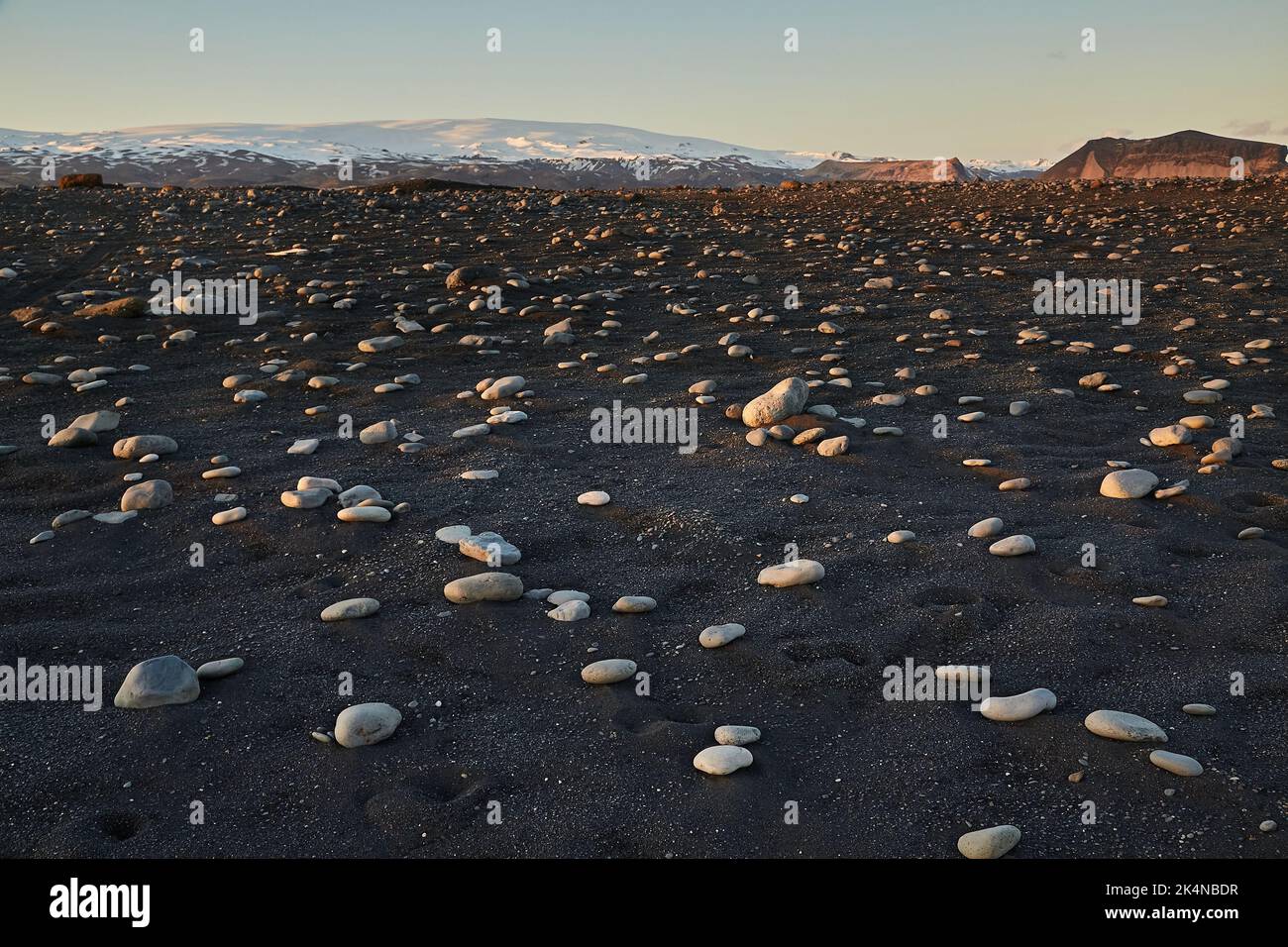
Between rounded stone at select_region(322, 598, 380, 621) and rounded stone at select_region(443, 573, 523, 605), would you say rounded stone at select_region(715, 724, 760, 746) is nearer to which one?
rounded stone at select_region(443, 573, 523, 605)

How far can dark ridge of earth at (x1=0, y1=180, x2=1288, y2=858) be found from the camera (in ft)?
8.30

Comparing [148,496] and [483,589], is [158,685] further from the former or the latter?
[148,496]

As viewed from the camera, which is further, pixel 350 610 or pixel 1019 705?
pixel 350 610

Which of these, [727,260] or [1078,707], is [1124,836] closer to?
[1078,707]

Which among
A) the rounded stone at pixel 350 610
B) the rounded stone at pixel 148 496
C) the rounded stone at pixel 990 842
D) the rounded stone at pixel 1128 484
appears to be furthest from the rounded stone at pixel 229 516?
the rounded stone at pixel 1128 484

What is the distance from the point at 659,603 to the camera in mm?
3631

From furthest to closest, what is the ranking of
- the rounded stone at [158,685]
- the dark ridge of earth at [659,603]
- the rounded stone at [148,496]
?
the rounded stone at [148,496] → the rounded stone at [158,685] → the dark ridge of earth at [659,603]

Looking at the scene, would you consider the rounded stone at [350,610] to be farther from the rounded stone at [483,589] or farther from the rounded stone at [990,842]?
the rounded stone at [990,842]

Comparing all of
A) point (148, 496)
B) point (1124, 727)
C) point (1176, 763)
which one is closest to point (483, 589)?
point (148, 496)

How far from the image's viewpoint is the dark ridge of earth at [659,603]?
2.53m

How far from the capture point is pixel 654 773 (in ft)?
8.78
